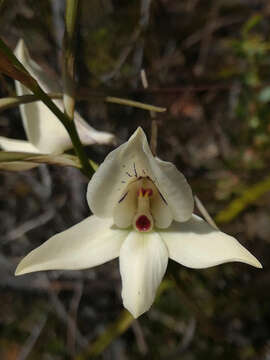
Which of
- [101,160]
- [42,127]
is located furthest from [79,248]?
[101,160]

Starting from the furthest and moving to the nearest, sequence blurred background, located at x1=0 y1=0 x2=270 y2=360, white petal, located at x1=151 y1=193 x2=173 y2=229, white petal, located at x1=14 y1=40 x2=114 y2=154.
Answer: blurred background, located at x1=0 y1=0 x2=270 y2=360 < white petal, located at x1=14 y1=40 x2=114 y2=154 < white petal, located at x1=151 y1=193 x2=173 y2=229

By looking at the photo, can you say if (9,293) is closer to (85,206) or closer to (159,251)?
(85,206)

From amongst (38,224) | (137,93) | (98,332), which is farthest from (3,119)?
(98,332)

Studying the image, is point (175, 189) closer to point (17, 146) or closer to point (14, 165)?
point (14, 165)

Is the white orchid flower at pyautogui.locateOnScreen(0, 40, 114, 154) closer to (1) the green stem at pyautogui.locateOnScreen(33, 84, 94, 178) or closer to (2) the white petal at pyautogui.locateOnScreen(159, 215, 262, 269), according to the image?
(1) the green stem at pyautogui.locateOnScreen(33, 84, 94, 178)

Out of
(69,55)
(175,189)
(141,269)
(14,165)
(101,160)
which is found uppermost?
(69,55)

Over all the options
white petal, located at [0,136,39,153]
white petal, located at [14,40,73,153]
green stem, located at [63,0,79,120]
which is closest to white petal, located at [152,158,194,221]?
green stem, located at [63,0,79,120]
